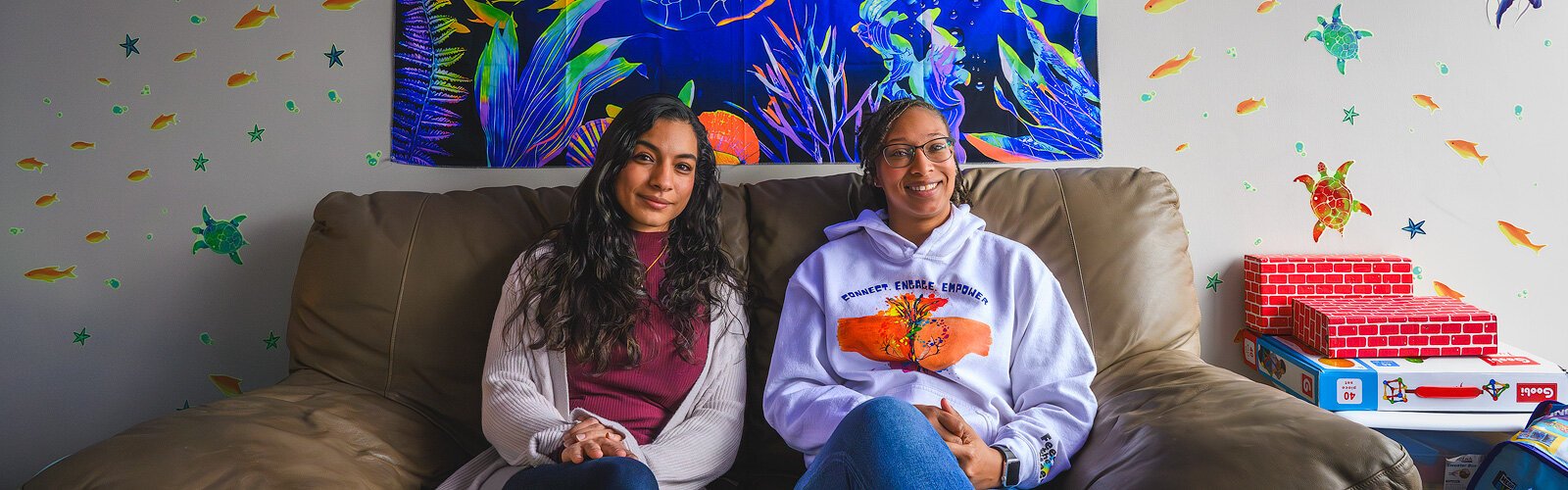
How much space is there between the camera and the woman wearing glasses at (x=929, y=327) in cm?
124

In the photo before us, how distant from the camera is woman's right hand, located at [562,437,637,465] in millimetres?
1153

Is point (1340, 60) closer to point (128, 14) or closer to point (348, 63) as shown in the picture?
point (348, 63)

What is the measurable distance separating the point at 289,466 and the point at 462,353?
428mm

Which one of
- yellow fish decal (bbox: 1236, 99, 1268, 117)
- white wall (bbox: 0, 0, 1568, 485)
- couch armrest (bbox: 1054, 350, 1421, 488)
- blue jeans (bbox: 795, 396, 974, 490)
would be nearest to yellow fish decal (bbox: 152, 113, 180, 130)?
white wall (bbox: 0, 0, 1568, 485)

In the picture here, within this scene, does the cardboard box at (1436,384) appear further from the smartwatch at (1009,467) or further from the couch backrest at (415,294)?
the couch backrest at (415,294)

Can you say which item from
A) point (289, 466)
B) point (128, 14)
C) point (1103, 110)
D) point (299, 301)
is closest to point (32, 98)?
point (128, 14)

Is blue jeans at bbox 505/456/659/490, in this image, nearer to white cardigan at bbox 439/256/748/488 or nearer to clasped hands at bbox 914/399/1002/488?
white cardigan at bbox 439/256/748/488

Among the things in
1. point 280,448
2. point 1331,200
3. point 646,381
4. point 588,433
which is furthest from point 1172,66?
point 280,448

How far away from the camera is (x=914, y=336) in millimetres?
1351

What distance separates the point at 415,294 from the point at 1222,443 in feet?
4.58

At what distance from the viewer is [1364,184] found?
1.77m

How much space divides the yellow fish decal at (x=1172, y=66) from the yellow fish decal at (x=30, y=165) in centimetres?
263

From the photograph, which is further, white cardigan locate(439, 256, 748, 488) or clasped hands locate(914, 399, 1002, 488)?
white cardigan locate(439, 256, 748, 488)

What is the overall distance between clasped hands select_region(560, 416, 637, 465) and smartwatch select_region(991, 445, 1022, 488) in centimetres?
54
